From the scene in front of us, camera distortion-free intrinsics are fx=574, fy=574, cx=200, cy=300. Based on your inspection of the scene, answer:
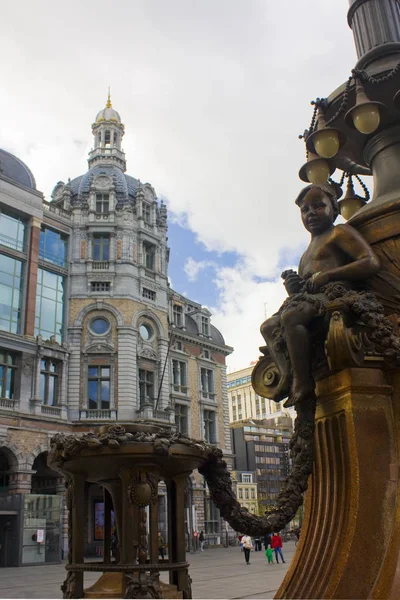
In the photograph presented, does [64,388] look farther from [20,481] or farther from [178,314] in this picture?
[178,314]

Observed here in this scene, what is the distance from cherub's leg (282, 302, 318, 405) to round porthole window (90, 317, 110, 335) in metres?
33.0

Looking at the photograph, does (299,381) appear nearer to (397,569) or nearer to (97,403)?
(397,569)

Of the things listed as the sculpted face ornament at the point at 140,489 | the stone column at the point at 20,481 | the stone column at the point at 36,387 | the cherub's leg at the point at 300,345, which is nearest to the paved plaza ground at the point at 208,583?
the stone column at the point at 20,481

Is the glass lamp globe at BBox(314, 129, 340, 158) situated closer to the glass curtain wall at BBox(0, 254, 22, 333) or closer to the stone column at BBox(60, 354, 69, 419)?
the glass curtain wall at BBox(0, 254, 22, 333)

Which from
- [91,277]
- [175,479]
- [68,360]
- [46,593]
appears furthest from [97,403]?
[175,479]

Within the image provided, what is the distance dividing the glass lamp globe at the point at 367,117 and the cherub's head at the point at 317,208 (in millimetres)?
516

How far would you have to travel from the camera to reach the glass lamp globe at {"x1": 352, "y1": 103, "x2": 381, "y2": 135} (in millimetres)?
4074

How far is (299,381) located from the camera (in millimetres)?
3561

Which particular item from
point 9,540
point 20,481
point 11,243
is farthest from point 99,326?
point 9,540

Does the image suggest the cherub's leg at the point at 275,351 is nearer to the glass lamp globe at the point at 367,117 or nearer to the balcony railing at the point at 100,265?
the glass lamp globe at the point at 367,117

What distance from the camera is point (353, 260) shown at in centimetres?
379

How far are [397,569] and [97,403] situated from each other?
32.8 m

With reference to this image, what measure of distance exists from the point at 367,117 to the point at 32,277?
104 feet

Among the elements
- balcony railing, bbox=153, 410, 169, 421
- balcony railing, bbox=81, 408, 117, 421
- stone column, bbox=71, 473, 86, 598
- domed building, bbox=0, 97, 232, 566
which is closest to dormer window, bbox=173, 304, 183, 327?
domed building, bbox=0, 97, 232, 566
